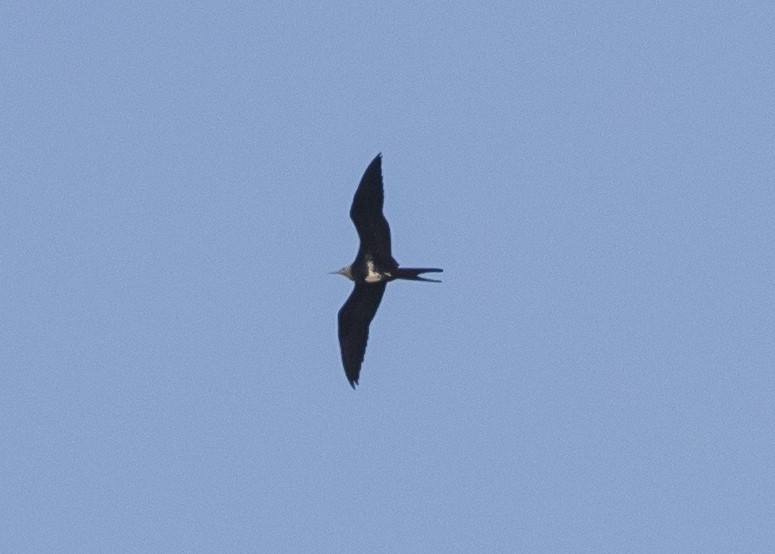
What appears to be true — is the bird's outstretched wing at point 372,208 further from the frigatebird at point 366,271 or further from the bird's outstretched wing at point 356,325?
the bird's outstretched wing at point 356,325

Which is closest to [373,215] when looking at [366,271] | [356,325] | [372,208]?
[372,208]

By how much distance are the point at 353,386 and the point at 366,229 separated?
252 centimetres

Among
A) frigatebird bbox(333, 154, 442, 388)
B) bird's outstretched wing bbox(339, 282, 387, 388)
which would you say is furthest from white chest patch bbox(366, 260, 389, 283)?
bird's outstretched wing bbox(339, 282, 387, 388)

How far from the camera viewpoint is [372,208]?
1270 inches

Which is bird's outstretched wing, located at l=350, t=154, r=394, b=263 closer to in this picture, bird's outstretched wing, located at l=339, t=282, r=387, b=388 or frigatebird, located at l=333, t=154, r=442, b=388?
frigatebird, located at l=333, t=154, r=442, b=388

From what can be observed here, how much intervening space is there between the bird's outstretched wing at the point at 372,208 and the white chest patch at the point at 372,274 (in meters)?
0.31

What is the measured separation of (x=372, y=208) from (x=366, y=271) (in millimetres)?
1044

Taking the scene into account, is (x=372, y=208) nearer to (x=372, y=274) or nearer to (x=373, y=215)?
(x=373, y=215)

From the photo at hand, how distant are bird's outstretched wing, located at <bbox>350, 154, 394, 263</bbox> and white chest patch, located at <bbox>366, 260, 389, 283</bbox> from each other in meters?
0.31

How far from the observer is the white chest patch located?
3266 cm

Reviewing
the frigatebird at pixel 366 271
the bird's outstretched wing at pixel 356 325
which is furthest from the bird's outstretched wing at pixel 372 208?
the bird's outstretched wing at pixel 356 325

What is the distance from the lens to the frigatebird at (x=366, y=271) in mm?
32219

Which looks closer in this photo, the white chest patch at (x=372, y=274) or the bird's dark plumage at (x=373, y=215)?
the bird's dark plumage at (x=373, y=215)

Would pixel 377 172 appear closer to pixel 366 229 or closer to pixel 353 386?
pixel 366 229
